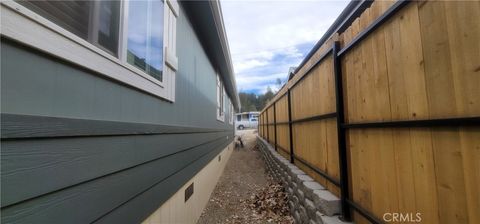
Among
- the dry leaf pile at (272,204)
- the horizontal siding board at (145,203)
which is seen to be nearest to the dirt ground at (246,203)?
the dry leaf pile at (272,204)

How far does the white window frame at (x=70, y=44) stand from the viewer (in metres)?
0.96

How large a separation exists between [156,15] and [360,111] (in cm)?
224

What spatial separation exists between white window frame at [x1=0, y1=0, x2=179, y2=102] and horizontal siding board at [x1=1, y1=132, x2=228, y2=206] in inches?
16.3

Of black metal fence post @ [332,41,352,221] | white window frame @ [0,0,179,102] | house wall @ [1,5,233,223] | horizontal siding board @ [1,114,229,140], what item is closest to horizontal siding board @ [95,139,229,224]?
house wall @ [1,5,233,223]

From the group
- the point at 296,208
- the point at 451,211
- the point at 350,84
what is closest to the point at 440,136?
the point at 451,211

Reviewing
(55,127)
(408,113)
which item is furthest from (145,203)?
(408,113)

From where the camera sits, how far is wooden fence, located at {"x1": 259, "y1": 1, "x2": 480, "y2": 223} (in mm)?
1085

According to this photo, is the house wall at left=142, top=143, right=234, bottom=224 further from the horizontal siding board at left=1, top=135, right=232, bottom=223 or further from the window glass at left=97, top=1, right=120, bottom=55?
the window glass at left=97, top=1, right=120, bottom=55

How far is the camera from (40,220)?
104cm

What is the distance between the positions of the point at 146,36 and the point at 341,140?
2118 mm

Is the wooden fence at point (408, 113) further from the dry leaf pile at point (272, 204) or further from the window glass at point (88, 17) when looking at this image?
the window glass at point (88, 17)

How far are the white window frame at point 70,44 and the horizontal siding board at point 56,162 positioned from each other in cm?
41

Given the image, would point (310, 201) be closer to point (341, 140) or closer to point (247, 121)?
point (341, 140)

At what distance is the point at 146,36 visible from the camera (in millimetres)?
2375
